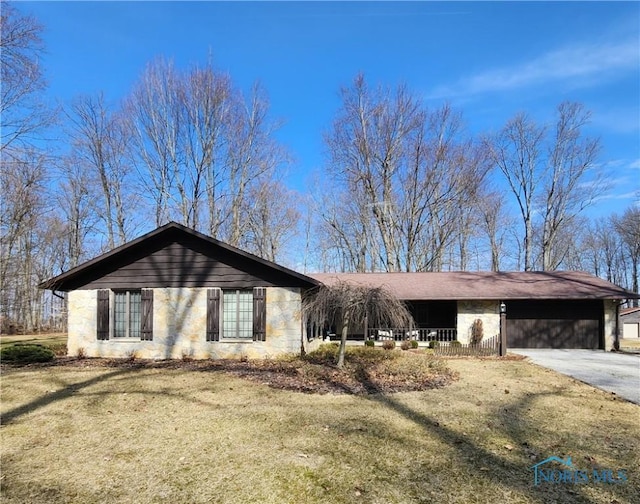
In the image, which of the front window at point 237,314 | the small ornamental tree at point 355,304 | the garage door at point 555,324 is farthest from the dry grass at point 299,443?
the garage door at point 555,324

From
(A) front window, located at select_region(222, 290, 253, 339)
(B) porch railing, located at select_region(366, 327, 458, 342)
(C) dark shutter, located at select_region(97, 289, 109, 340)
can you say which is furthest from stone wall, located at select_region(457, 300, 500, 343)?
(C) dark shutter, located at select_region(97, 289, 109, 340)

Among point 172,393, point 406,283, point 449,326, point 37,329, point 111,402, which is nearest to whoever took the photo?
point 111,402

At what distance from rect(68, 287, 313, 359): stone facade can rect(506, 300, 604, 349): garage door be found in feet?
36.7

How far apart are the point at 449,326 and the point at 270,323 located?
10619mm

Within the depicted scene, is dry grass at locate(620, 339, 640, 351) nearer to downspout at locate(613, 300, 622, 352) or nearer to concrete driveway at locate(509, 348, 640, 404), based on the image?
downspout at locate(613, 300, 622, 352)

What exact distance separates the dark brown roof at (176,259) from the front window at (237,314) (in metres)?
0.90

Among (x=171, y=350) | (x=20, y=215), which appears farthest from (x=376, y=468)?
(x=20, y=215)

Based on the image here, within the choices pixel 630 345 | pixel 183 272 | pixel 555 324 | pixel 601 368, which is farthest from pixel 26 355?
pixel 630 345

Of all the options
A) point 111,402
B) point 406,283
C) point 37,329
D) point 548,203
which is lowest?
point 37,329

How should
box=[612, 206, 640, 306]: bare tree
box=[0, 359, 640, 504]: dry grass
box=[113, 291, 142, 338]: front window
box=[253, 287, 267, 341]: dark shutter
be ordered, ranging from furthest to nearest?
box=[612, 206, 640, 306]: bare tree
box=[113, 291, 142, 338]: front window
box=[253, 287, 267, 341]: dark shutter
box=[0, 359, 640, 504]: dry grass

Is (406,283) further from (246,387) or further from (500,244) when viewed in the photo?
(500,244)

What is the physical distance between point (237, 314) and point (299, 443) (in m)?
8.36

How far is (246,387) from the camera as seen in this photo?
8.90m

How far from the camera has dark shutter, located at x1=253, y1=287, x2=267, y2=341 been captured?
12984 millimetres
